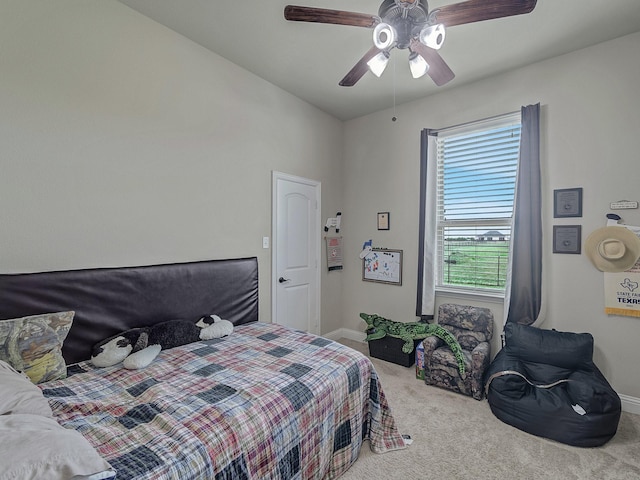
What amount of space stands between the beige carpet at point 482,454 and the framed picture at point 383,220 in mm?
2036

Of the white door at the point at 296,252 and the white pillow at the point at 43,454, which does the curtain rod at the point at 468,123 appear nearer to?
the white door at the point at 296,252

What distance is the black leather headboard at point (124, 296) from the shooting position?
1.72 metres

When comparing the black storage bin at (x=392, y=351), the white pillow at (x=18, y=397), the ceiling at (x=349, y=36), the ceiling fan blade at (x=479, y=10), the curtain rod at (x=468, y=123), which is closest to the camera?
the white pillow at (x=18, y=397)

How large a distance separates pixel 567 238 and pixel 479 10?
211 cm

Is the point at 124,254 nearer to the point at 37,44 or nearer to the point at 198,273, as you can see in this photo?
the point at 198,273

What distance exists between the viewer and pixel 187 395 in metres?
1.48

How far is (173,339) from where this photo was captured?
2148mm

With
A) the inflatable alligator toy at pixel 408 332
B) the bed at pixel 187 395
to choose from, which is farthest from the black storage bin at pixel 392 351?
the bed at pixel 187 395

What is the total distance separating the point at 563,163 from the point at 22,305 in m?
4.07

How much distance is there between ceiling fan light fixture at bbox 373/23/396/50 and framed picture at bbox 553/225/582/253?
7.31 feet

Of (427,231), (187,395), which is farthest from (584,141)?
(187,395)

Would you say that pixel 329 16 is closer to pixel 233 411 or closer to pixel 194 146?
pixel 194 146

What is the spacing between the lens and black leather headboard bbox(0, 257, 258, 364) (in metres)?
1.72

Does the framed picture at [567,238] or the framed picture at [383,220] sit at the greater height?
the framed picture at [383,220]
